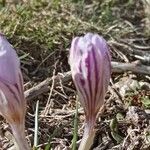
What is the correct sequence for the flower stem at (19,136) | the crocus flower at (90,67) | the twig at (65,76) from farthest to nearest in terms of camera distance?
the twig at (65,76) → the flower stem at (19,136) → the crocus flower at (90,67)

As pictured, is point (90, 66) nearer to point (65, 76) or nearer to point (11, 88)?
point (11, 88)

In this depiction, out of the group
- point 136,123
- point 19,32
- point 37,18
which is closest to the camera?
point 136,123

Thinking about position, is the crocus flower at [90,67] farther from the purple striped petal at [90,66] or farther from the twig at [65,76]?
the twig at [65,76]

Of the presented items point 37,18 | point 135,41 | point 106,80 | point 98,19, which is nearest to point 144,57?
point 135,41

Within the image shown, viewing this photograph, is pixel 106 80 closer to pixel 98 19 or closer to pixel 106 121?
pixel 106 121

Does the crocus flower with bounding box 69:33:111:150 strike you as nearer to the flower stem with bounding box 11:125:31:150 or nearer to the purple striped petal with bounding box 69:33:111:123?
the purple striped petal with bounding box 69:33:111:123

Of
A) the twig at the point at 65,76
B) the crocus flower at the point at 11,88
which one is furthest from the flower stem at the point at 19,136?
the twig at the point at 65,76

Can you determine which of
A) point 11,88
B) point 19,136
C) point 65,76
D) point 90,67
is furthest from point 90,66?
point 65,76
